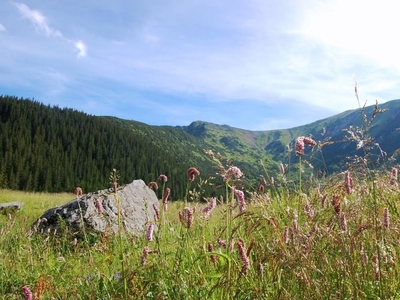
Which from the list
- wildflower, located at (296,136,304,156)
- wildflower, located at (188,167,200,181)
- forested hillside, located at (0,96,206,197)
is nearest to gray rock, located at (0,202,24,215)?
wildflower, located at (188,167,200,181)

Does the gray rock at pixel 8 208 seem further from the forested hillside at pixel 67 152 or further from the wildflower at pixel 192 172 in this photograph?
the forested hillside at pixel 67 152

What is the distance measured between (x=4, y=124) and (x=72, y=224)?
5128 inches

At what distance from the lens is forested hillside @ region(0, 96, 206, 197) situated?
335 feet

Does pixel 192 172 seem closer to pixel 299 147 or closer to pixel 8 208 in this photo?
pixel 299 147

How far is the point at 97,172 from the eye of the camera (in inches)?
4606

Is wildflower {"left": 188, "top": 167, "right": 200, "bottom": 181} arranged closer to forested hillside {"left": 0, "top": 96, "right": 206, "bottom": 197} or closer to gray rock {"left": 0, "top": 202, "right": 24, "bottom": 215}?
gray rock {"left": 0, "top": 202, "right": 24, "bottom": 215}

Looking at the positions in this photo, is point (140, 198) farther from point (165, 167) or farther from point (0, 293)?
point (165, 167)

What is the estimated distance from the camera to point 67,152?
126 m

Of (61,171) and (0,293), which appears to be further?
(61,171)

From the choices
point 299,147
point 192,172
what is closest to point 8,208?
point 192,172

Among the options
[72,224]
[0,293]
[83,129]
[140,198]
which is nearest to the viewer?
[0,293]

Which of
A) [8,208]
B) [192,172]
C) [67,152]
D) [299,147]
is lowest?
[8,208]

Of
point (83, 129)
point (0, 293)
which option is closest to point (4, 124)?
point (83, 129)

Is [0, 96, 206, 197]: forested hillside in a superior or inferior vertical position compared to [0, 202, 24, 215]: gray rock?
superior
